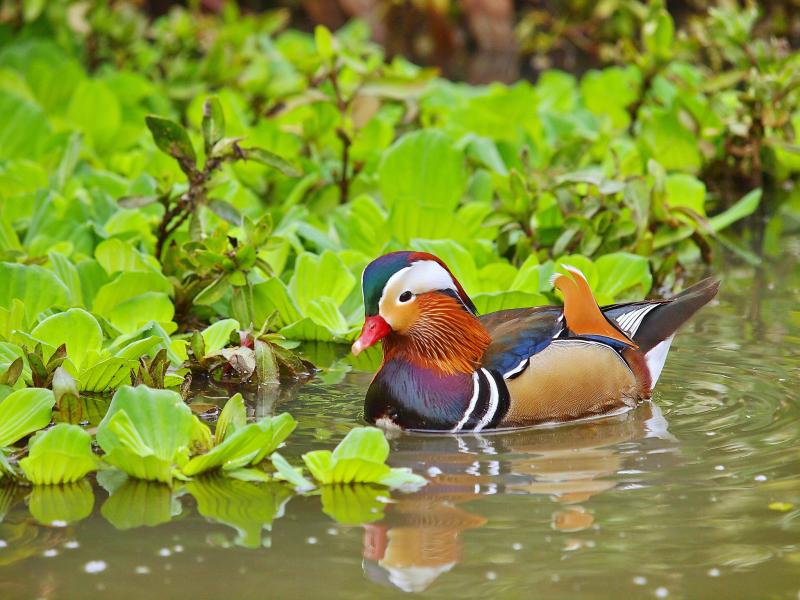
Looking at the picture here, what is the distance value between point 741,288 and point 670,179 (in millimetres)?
640

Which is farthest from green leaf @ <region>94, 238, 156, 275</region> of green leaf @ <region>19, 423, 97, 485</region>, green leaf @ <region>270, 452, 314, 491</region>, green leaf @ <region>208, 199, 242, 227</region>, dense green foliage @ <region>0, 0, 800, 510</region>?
green leaf @ <region>270, 452, 314, 491</region>

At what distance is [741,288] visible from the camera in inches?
220

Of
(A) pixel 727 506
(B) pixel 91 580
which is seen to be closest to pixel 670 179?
(A) pixel 727 506

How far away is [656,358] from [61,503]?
1975 mm

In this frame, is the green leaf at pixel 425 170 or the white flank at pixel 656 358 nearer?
the white flank at pixel 656 358

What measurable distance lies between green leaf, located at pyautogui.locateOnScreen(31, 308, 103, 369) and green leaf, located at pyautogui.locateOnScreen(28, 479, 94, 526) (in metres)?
0.74

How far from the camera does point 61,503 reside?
3.14 m

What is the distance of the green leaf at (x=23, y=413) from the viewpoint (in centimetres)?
339

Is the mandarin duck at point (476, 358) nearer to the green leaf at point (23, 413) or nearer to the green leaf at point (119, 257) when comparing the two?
the green leaf at point (23, 413)

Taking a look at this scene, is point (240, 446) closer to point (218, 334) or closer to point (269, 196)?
point (218, 334)

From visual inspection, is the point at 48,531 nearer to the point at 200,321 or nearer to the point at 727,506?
the point at 727,506

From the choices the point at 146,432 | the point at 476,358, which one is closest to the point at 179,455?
the point at 146,432

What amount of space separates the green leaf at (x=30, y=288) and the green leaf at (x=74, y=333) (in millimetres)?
356

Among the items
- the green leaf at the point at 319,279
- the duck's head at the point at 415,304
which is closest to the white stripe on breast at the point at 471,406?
the duck's head at the point at 415,304
